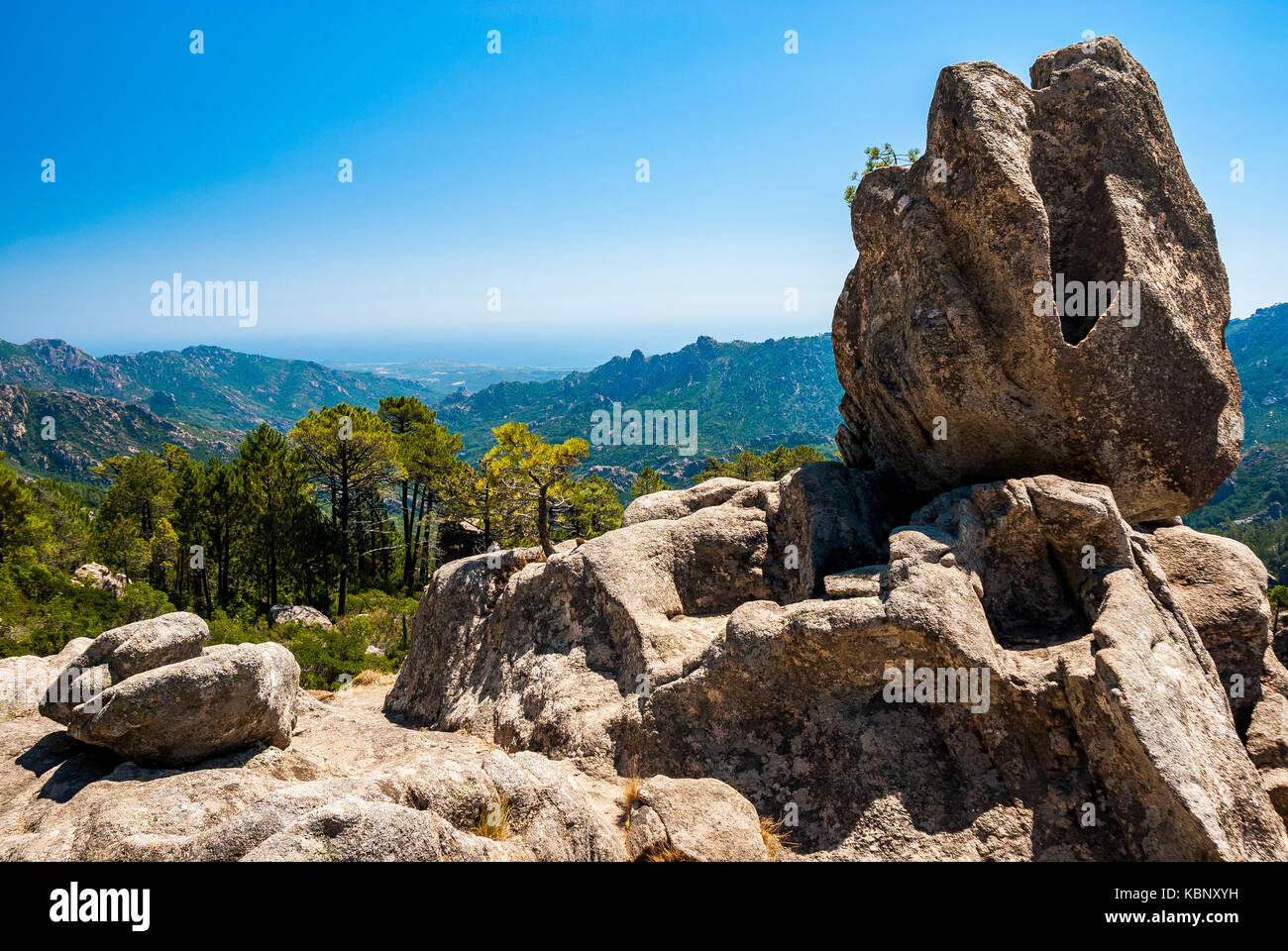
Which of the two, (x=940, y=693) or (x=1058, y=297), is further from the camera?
(x=1058, y=297)

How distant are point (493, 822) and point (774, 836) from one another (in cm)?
426

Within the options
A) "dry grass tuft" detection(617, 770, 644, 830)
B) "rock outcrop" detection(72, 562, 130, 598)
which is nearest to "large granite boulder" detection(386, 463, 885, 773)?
"dry grass tuft" detection(617, 770, 644, 830)

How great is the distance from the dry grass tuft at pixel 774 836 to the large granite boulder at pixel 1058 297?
954 cm

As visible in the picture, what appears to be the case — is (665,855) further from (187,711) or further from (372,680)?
(372,680)

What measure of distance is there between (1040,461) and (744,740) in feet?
31.1

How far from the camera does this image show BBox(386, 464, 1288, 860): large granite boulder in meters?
9.40

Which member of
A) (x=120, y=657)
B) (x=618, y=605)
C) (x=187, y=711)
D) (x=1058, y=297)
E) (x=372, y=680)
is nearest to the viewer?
(x=187, y=711)

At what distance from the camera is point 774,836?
1010 centimetres

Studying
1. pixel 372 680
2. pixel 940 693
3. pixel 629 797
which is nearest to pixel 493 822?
pixel 629 797

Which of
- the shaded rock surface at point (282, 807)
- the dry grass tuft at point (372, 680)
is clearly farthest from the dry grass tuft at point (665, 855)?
the dry grass tuft at point (372, 680)

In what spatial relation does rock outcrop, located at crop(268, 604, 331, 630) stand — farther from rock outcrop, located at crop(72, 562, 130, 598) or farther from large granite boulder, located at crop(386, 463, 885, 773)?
large granite boulder, located at crop(386, 463, 885, 773)

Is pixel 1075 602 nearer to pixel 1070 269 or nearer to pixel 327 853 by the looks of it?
pixel 1070 269
